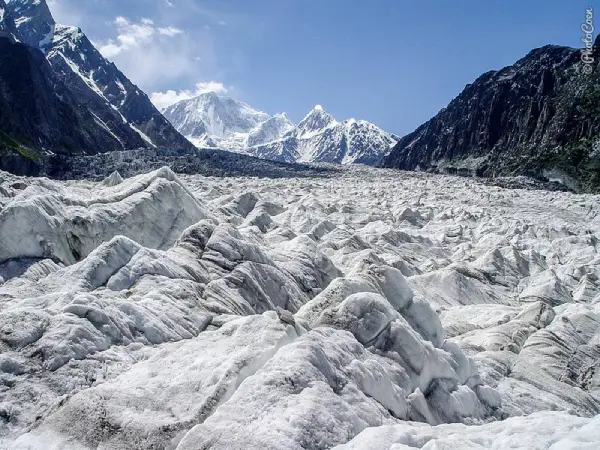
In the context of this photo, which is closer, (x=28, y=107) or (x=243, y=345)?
(x=243, y=345)

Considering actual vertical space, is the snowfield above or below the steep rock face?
below

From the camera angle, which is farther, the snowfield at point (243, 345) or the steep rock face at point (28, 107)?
the steep rock face at point (28, 107)

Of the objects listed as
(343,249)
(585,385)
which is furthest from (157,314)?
(343,249)

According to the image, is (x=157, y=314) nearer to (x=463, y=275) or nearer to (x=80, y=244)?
(x=80, y=244)

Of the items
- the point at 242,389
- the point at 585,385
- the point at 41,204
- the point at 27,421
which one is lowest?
the point at 585,385

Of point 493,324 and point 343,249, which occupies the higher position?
point 343,249

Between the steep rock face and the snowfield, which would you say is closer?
the snowfield

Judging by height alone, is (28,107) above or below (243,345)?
above

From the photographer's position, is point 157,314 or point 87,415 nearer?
point 87,415
